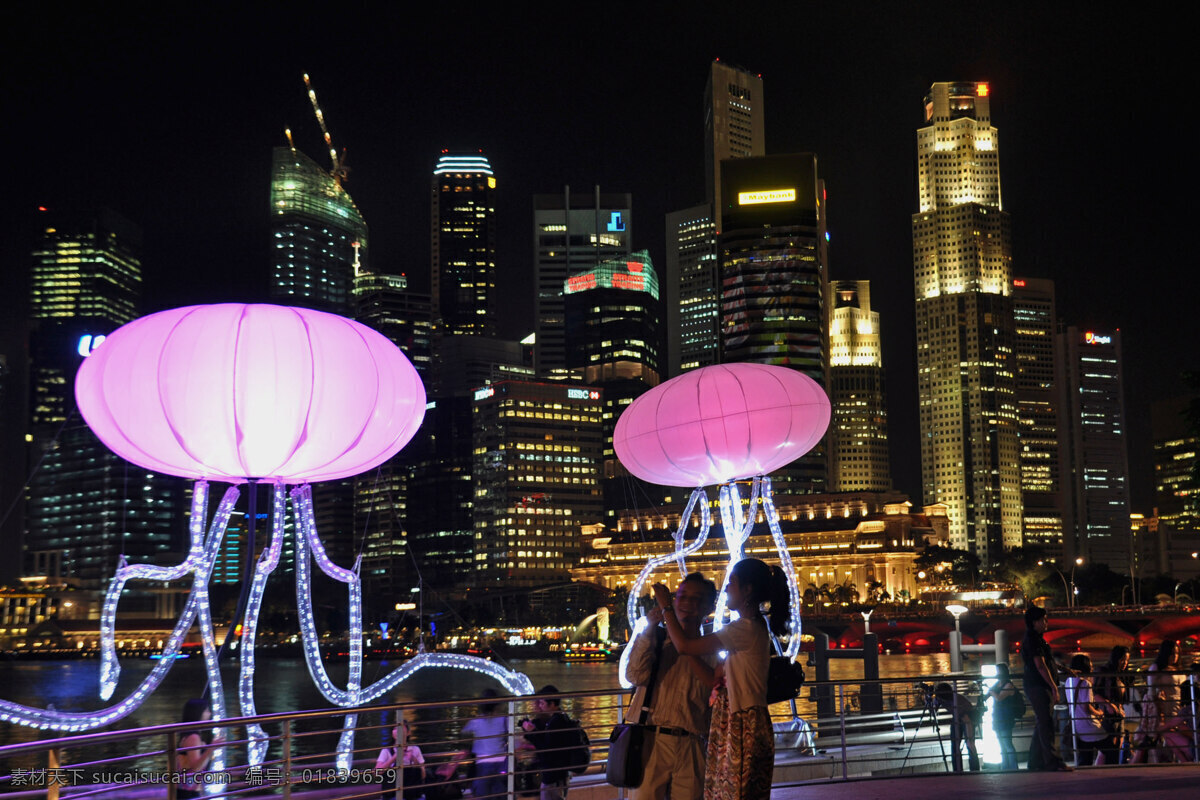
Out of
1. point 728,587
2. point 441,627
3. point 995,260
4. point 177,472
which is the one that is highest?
point 995,260

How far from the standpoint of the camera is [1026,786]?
1018cm

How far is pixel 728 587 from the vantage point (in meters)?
6.34

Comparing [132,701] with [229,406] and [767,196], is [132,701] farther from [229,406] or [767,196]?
[767,196]

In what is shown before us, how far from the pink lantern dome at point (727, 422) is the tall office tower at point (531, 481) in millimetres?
135827

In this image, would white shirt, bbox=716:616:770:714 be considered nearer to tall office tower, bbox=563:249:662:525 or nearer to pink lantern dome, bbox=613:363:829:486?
pink lantern dome, bbox=613:363:829:486

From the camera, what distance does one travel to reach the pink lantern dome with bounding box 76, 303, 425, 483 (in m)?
11.8

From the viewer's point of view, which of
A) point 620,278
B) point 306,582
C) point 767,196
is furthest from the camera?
point 620,278

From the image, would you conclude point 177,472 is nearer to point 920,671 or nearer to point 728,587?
point 728,587

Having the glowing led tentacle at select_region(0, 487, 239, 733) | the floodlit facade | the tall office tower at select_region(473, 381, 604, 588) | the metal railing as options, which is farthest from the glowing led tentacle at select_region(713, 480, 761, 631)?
the tall office tower at select_region(473, 381, 604, 588)

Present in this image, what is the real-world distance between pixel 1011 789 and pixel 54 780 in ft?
23.8

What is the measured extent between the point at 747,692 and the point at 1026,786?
208 inches

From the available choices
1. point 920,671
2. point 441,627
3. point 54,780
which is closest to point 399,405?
point 54,780

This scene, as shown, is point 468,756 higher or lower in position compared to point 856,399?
lower

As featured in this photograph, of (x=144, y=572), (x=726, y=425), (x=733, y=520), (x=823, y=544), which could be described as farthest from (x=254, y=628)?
(x=823, y=544)
